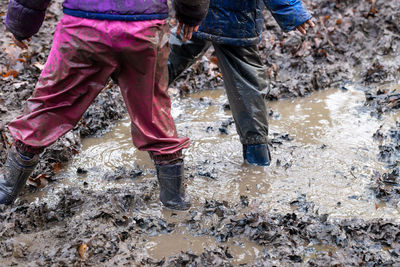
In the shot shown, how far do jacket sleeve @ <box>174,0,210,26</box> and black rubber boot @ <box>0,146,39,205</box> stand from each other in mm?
1294

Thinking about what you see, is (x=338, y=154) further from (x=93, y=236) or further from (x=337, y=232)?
(x=93, y=236)

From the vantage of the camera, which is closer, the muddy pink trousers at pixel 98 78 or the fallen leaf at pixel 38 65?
the muddy pink trousers at pixel 98 78

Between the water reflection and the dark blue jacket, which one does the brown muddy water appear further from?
the dark blue jacket

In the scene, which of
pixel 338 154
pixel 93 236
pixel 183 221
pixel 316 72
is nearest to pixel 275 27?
pixel 316 72

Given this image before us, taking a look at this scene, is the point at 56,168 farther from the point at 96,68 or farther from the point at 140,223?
the point at 96,68

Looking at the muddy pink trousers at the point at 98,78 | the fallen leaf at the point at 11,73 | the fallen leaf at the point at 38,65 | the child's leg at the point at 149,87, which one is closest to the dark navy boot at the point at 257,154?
the child's leg at the point at 149,87

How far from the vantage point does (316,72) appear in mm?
5633

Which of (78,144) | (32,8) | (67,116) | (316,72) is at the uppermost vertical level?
(32,8)

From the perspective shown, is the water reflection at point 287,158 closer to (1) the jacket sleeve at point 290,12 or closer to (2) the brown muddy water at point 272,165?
(2) the brown muddy water at point 272,165

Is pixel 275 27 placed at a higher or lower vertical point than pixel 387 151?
higher

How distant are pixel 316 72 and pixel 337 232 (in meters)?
3.19

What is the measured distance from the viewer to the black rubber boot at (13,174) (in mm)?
2867

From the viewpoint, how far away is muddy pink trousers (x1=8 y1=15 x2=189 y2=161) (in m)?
2.49

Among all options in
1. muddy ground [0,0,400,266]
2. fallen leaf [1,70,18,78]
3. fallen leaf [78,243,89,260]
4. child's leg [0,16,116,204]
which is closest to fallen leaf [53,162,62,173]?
muddy ground [0,0,400,266]
